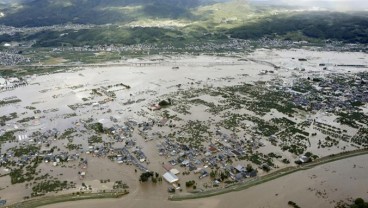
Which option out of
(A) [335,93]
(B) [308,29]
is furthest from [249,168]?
(B) [308,29]

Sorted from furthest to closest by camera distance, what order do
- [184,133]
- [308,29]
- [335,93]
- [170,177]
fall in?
[308,29] → [335,93] → [184,133] → [170,177]

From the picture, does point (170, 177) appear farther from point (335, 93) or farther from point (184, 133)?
point (335, 93)

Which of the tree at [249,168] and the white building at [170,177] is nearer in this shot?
the white building at [170,177]

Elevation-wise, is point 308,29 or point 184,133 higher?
point 308,29

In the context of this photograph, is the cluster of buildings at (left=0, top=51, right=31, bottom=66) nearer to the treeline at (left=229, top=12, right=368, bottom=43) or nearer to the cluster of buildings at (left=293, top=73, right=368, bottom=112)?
the cluster of buildings at (left=293, top=73, right=368, bottom=112)

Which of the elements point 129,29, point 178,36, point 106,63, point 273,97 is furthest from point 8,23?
point 273,97

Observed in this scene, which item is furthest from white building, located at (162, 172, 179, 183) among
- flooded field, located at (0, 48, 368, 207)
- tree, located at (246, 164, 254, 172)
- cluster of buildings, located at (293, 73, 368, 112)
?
cluster of buildings, located at (293, 73, 368, 112)

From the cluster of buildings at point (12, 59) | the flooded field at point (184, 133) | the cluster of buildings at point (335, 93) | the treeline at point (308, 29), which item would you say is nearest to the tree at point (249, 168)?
the flooded field at point (184, 133)

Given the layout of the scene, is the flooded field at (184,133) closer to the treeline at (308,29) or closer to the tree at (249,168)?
the tree at (249,168)
